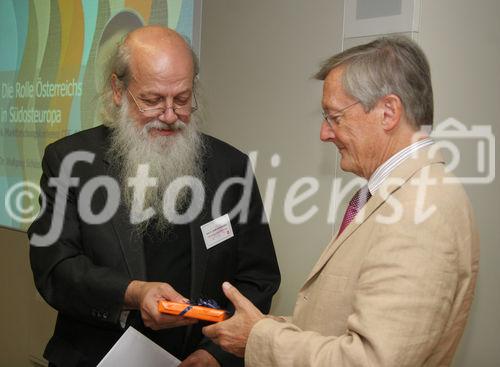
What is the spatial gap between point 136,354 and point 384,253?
41.0 inches

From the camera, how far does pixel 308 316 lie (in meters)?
1.64

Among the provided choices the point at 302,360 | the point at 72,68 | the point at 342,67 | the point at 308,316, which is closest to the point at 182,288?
the point at 308,316

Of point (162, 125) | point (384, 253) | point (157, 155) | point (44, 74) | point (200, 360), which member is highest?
point (44, 74)

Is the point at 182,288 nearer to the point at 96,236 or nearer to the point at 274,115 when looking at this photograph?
the point at 96,236

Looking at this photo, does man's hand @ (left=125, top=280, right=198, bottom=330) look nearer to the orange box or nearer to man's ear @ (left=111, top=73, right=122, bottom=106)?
the orange box

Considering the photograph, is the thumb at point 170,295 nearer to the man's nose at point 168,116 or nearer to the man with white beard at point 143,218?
the man with white beard at point 143,218

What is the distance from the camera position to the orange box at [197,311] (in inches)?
67.5

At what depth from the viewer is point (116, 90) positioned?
91.4 inches

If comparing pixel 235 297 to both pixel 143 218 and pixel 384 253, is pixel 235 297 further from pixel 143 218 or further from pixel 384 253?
pixel 143 218

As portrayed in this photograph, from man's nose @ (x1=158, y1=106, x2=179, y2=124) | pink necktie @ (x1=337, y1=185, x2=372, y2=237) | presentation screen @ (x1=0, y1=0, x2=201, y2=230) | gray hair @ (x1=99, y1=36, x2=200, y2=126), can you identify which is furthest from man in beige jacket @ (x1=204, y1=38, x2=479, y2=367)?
presentation screen @ (x1=0, y1=0, x2=201, y2=230)

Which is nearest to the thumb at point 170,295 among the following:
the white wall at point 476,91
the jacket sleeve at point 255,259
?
the jacket sleeve at point 255,259

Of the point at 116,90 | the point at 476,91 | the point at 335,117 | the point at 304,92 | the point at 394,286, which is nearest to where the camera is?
the point at 394,286

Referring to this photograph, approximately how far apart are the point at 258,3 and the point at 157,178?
108 cm

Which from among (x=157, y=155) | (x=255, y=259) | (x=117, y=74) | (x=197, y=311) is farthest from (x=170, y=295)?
(x=117, y=74)
